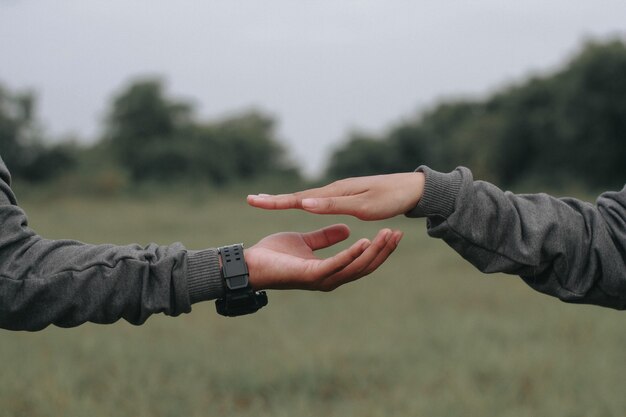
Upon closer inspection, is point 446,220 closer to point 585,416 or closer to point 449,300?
point 585,416

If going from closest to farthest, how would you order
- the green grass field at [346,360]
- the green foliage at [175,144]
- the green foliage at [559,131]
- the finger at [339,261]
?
1. the finger at [339,261]
2. the green grass field at [346,360]
3. the green foliage at [559,131]
4. the green foliage at [175,144]

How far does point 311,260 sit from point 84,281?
40 centimetres

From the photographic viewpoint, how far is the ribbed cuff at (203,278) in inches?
56.4

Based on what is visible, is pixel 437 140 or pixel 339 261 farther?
pixel 437 140

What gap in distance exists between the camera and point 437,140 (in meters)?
31.5

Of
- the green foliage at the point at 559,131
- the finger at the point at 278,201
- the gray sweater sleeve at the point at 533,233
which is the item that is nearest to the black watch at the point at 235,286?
the finger at the point at 278,201

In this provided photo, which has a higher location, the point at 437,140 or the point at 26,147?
the point at 26,147

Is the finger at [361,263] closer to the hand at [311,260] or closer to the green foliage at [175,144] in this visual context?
the hand at [311,260]

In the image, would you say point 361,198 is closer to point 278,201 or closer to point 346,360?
point 278,201

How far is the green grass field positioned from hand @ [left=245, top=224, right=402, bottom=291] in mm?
2041

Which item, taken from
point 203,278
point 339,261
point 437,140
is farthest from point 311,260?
point 437,140

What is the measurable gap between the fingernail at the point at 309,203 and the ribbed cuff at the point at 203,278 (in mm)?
204

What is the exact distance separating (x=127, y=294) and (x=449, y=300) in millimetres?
5330

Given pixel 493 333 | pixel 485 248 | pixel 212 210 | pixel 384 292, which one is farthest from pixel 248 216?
pixel 485 248
